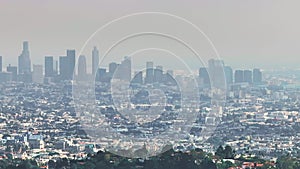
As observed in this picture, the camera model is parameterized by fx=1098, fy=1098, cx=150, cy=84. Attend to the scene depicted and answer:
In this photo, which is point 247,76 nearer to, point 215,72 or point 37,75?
point 37,75

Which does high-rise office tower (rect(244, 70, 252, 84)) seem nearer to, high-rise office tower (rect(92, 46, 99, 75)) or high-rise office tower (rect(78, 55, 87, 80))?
high-rise office tower (rect(78, 55, 87, 80))

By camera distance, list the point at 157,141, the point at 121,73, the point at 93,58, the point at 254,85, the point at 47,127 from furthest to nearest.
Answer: the point at 254,85 → the point at 47,127 → the point at 121,73 → the point at 93,58 → the point at 157,141

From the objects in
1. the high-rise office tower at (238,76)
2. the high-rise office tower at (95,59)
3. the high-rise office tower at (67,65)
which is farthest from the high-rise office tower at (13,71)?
Answer: the high-rise office tower at (95,59)

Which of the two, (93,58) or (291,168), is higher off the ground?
(93,58)

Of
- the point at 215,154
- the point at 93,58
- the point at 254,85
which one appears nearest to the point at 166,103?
the point at 93,58

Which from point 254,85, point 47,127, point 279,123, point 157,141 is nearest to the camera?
point 157,141

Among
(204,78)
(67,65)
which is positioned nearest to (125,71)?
(204,78)

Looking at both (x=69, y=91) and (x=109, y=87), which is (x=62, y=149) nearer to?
(x=109, y=87)

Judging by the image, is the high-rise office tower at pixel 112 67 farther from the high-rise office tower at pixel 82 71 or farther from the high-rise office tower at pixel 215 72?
the high-rise office tower at pixel 215 72

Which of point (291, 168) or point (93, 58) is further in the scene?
point (93, 58)
